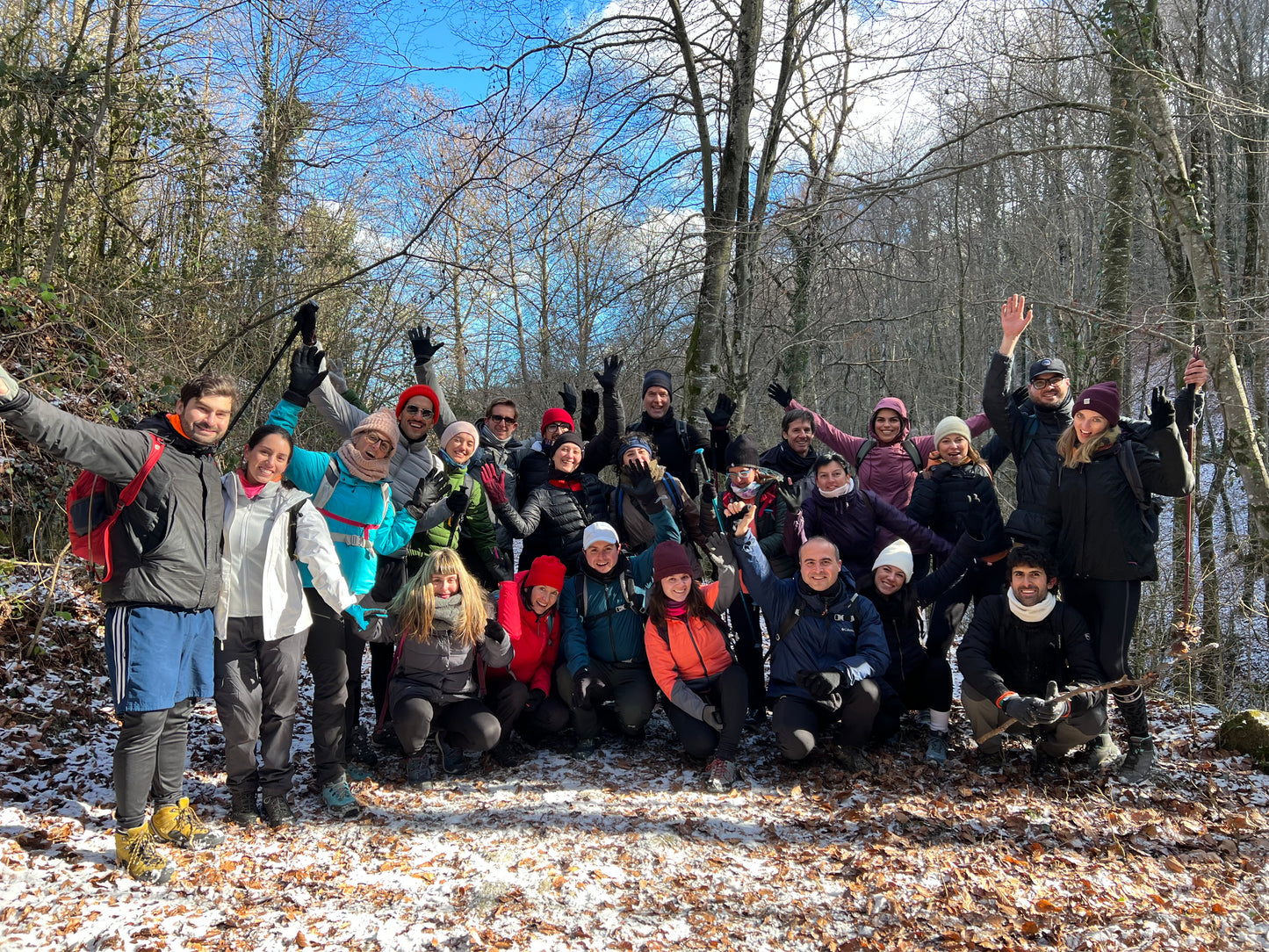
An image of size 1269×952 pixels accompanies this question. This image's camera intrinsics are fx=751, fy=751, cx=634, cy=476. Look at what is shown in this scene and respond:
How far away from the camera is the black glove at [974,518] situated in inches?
187

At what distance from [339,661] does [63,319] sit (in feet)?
14.4

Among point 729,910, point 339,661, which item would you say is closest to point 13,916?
point 339,661

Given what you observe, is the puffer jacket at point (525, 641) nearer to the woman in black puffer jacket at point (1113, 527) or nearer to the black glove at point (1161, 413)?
the woman in black puffer jacket at point (1113, 527)

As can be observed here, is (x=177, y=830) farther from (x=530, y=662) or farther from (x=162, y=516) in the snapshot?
(x=530, y=662)

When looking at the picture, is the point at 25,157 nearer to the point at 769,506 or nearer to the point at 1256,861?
the point at 769,506

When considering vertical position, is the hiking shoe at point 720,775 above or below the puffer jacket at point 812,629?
below

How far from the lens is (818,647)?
14.6 feet

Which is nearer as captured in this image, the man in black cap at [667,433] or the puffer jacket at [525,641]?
the puffer jacket at [525,641]

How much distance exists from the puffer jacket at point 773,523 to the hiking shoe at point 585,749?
1624 millimetres

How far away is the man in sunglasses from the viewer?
443cm

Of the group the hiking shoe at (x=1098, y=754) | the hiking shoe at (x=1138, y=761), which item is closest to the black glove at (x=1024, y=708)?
the hiking shoe at (x=1098, y=754)

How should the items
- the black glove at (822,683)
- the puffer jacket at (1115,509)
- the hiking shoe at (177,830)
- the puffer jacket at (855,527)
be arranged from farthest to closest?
the puffer jacket at (855,527) < the black glove at (822,683) < the puffer jacket at (1115,509) < the hiking shoe at (177,830)

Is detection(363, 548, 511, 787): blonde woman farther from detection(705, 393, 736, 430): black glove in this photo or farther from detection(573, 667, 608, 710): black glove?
detection(705, 393, 736, 430): black glove

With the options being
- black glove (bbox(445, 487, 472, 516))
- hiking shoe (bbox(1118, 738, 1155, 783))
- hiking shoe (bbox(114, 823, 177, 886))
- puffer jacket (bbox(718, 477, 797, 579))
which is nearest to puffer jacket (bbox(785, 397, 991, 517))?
puffer jacket (bbox(718, 477, 797, 579))
